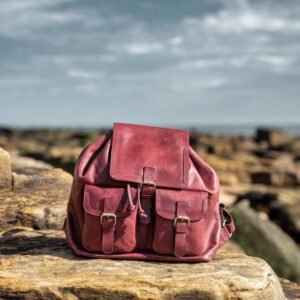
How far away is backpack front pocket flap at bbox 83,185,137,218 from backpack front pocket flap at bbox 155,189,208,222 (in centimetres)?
18

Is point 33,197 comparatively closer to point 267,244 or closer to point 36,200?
point 36,200

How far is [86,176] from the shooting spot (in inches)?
161

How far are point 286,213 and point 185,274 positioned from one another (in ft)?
33.7

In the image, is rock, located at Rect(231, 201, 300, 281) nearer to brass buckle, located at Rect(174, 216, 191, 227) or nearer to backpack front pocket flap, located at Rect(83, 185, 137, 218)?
brass buckle, located at Rect(174, 216, 191, 227)

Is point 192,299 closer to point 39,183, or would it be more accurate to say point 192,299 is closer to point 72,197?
point 72,197

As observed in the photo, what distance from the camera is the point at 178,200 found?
4.10 m

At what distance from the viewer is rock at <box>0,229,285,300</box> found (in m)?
3.78

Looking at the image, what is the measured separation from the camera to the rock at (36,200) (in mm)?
5508

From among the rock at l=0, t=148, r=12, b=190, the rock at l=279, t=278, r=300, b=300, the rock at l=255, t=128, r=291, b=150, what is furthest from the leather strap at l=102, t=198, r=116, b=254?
the rock at l=255, t=128, r=291, b=150

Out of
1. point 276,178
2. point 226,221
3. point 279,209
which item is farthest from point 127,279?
point 276,178

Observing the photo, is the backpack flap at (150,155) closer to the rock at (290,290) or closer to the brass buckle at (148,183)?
the brass buckle at (148,183)

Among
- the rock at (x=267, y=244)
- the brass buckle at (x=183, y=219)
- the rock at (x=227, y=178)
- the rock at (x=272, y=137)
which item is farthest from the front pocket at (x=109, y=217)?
the rock at (x=272, y=137)

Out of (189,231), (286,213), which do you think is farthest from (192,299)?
(286,213)

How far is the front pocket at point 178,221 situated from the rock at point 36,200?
5.59 ft
